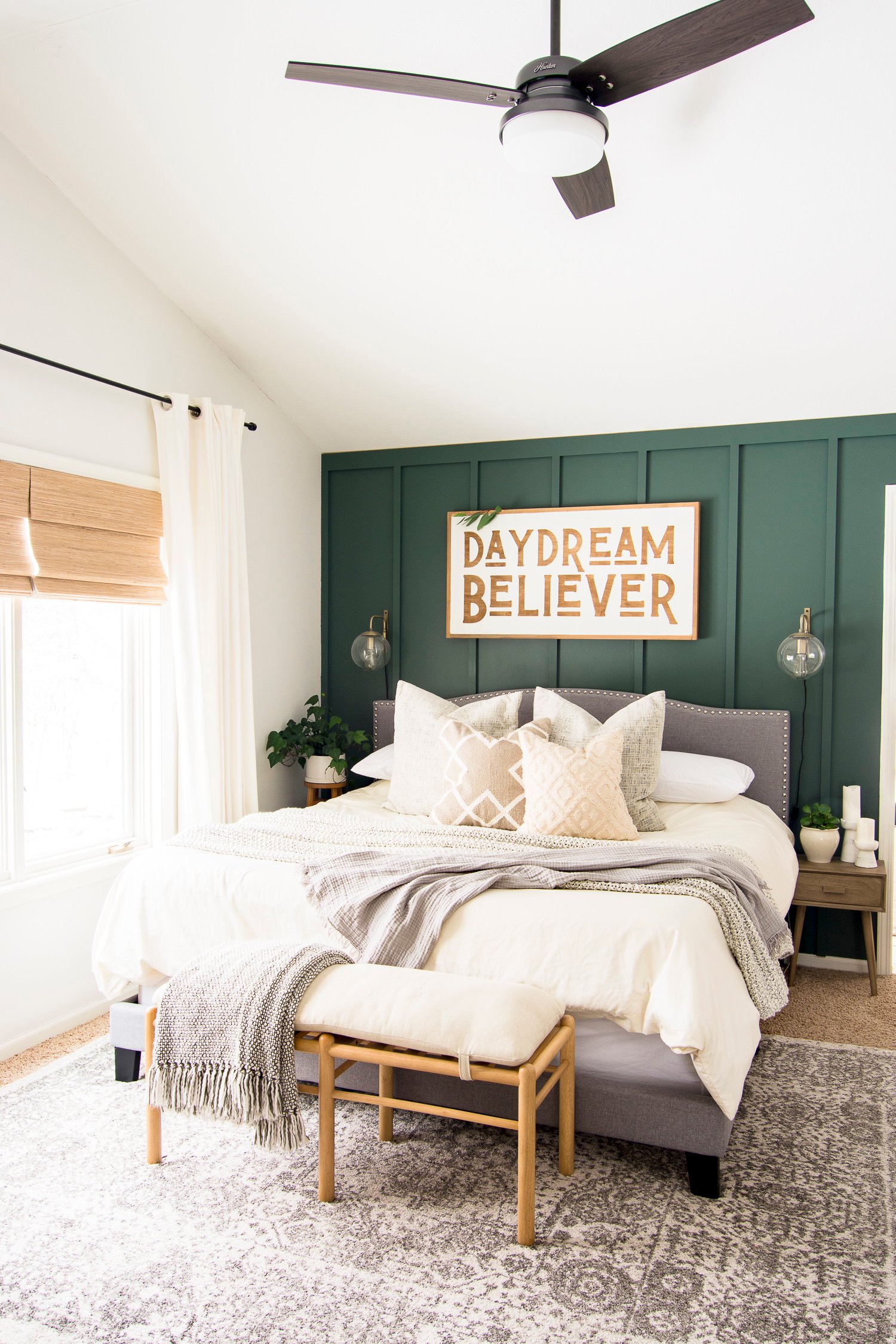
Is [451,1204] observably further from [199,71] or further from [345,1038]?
[199,71]

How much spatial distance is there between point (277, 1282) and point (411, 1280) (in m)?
0.28

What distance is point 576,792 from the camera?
3281 mm

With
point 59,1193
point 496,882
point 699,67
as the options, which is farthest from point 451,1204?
point 699,67

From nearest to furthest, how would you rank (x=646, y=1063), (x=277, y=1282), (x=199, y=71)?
(x=277, y=1282) → (x=646, y=1063) → (x=199, y=71)

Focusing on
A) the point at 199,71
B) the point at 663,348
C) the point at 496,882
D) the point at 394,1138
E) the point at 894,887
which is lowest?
the point at 394,1138

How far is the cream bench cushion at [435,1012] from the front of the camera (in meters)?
2.05

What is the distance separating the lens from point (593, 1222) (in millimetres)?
2180

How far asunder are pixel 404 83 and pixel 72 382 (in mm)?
1869

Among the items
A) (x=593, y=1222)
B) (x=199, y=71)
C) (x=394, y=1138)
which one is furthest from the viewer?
(x=199, y=71)

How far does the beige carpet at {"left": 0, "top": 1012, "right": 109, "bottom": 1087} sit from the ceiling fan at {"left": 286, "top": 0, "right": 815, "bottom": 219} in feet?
9.61

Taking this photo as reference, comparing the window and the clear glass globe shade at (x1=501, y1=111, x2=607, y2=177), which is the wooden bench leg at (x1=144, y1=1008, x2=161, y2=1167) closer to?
the window

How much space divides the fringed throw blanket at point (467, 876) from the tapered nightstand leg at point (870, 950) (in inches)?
36.1

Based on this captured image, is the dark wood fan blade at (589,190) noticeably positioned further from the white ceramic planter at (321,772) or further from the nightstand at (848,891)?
the white ceramic planter at (321,772)

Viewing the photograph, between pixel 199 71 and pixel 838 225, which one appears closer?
pixel 199 71
